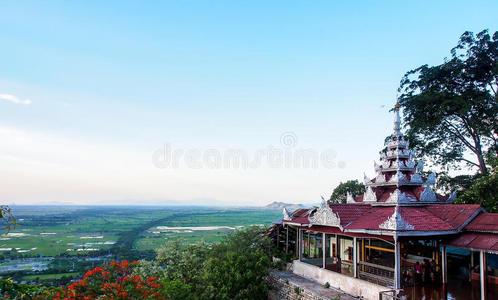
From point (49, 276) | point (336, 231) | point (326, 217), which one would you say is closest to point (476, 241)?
point (336, 231)

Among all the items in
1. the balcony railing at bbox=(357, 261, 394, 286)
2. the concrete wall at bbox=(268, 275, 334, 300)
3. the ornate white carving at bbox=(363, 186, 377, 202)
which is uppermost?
the ornate white carving at bbox=(363, 186, 377, 202)

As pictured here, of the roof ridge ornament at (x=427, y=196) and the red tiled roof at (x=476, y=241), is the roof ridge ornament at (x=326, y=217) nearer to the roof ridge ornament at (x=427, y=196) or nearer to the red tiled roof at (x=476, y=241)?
the roof ridge ornament at (x=427, y=196)

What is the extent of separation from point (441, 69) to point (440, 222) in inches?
437

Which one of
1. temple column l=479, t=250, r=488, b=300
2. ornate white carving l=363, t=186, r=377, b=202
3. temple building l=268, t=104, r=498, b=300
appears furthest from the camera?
ornate white carving l=363, t=186, r=377, b=202

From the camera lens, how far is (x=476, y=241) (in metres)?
8.53

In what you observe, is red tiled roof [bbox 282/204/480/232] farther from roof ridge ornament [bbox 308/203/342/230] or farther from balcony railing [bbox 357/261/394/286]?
balcony railing [bbox 357/261/394/286]

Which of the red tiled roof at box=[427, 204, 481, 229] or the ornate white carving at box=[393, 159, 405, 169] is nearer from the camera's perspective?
the red tiled roof at box=[427, 204, 481, 229]

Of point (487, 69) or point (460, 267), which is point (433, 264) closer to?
point (460, 267)

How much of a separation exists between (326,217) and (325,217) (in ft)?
0.15

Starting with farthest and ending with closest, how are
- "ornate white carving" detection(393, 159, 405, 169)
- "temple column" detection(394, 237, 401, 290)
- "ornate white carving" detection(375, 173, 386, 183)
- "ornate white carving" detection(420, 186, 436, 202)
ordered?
"ornate white carving" detection(375, 173, 386, 183) < "ornate white carving" detection(393, 159, 405, 169) < "ornate white carving" detection(420, 186, 436, 202) < "temple column" detection(394, 237, 401, 290)

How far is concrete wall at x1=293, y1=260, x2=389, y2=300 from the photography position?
9211 millimetres

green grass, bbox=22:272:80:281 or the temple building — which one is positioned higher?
the temple building

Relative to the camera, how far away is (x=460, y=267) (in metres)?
11.9

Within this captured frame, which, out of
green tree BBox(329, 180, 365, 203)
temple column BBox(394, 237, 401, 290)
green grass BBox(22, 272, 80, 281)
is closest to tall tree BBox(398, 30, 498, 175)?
green tree BBox(329, 180, 365, 203)
